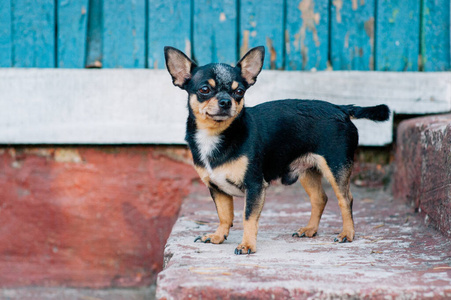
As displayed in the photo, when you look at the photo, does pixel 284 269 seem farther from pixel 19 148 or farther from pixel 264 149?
pixel 19 148

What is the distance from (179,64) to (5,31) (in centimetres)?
204

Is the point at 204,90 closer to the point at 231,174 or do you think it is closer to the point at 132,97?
the point at 231,174

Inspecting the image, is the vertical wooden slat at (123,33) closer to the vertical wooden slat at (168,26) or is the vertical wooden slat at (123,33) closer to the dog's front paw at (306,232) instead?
the vertical wooden slat at (168,26)

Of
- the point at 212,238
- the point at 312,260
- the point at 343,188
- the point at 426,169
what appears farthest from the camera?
the point at 426,169

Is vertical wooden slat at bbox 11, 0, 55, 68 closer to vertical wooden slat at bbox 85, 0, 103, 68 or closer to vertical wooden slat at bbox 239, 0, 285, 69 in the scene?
vertical wooden slat at bbox 85, 0, 103, 68

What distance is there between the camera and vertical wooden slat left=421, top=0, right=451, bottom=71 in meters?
4.37

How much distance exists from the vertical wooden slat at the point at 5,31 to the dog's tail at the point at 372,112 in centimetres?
275

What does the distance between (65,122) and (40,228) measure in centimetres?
89

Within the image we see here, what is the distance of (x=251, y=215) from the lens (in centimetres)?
280

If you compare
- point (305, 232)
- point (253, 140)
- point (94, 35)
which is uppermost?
point (94, 35)

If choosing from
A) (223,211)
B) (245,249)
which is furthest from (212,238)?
(245,249)

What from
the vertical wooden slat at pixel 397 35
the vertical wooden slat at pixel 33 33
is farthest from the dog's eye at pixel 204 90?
the vertical wooden slat at pixel 397 35

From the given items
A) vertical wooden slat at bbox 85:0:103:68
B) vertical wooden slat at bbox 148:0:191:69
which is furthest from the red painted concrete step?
vertical wooden slat at bbox 85:0:103:68

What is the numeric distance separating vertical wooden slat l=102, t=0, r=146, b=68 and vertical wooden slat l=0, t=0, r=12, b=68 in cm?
75
